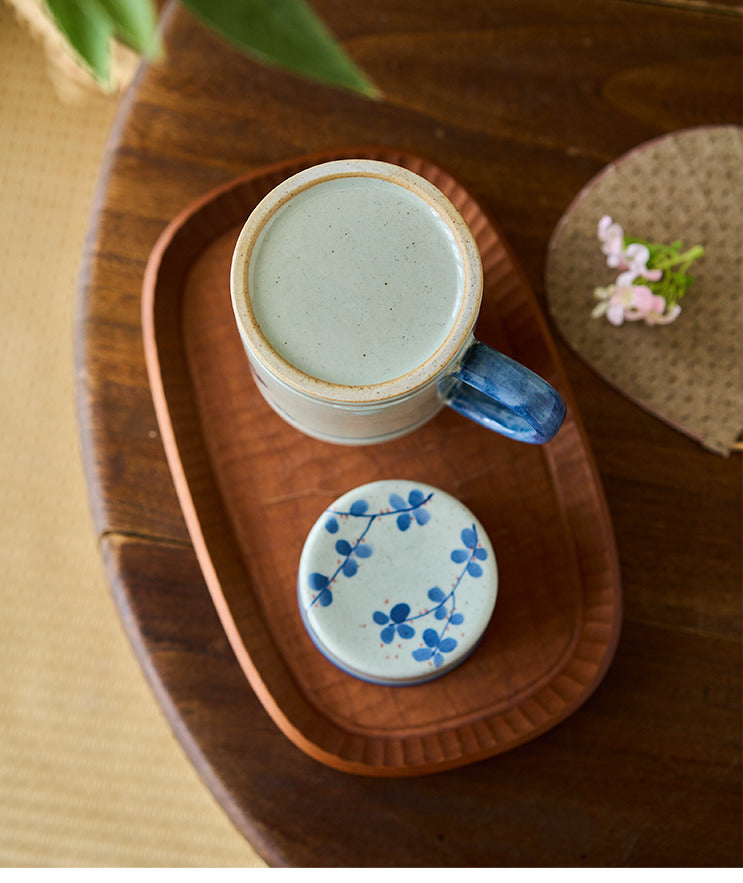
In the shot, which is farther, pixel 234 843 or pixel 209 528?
pixel 234 843

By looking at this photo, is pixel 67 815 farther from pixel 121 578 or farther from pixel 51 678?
pixel 121 578

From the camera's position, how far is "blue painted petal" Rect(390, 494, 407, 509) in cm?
45

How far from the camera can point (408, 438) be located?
1.60 feet

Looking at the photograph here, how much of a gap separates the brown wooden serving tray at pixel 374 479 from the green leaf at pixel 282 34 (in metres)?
0.35

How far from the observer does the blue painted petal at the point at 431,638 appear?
0.44 meters

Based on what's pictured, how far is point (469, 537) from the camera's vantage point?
445 millimetres

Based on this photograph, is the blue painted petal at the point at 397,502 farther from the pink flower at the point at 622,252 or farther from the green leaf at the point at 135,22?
the green leaf at the point at 135,22

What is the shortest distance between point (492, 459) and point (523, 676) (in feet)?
0.47

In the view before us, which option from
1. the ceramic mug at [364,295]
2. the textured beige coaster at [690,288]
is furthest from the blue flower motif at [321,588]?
the textured beige coaster at [690,288]

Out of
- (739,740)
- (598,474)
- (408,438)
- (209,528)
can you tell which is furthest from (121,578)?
(739,740)

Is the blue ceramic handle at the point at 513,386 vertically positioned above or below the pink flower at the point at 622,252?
below

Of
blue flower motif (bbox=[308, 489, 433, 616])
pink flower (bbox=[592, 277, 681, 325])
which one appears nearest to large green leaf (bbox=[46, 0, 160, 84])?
blue flower motif (bbox=[308, 489, 433, 616])

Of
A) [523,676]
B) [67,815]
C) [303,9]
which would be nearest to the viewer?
[303,9]

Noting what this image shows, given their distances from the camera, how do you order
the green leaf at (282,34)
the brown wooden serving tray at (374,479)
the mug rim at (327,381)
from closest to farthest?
the green leaf at (282,34), the mug rim at (327,381), the brown wooden serving tray at (374,479)
